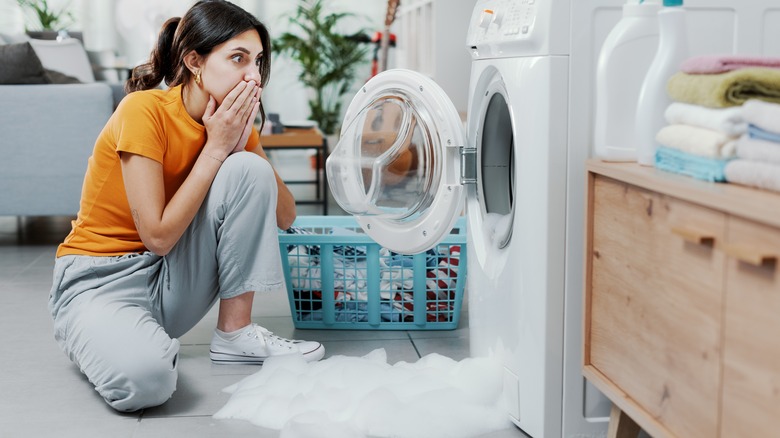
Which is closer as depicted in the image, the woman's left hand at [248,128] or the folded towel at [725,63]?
the folded towel at [725,63]

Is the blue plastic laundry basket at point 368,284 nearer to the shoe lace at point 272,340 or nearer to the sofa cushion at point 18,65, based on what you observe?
the shoe lace at point 272,340

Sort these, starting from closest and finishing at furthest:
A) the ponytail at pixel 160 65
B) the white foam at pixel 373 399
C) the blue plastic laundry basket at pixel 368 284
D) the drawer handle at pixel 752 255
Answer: the drawer handle at pixel 752 255
the white foam at pixel 373 399
the ponytail at pixel 160 65
the blue plastic laundry basket at pixel 368 284

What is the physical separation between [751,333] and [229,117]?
123cm

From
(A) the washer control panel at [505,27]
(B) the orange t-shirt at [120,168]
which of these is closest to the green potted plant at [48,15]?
(B) the orange t-shirt at [120,168]

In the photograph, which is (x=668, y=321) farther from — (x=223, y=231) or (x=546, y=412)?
(x=223, y=231)

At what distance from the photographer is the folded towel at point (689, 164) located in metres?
1.09

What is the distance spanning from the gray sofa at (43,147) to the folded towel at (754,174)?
2.82 m

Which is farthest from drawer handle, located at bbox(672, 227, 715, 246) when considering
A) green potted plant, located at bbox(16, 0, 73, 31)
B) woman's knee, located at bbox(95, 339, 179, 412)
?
green potted plant, located at bbox(16, 0, 73, 31)

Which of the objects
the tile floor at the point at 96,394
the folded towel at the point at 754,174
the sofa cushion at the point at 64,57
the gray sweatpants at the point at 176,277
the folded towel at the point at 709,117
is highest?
the sofa cushion at the point at 64,57

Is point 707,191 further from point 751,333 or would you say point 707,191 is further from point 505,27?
point 505,27

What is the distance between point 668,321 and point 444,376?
2.44 ft

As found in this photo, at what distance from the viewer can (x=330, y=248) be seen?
2.24m

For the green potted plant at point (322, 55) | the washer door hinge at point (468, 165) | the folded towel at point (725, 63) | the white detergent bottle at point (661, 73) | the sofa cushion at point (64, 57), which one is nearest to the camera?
the folded towel at point (725, 63)

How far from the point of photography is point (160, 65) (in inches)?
78.0
